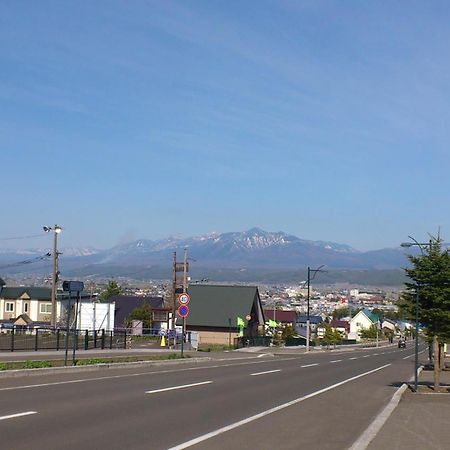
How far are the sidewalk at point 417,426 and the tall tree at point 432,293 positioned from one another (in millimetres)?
2213

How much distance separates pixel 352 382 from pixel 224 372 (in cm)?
487

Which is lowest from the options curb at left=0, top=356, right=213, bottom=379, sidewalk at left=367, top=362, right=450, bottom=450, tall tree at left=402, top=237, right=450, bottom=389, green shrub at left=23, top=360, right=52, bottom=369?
curb at left=0, top=356, right=213, bottom=379

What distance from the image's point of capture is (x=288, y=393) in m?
19.0

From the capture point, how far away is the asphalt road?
10.7 m

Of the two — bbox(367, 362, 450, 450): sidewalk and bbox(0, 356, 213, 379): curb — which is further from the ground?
bbox(367, 362, 450, 450): sidewalk

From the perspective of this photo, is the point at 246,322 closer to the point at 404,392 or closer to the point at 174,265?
the point at 174,265

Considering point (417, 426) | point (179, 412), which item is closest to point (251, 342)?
point (179, 412)

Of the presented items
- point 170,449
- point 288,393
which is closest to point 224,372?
point 288,393

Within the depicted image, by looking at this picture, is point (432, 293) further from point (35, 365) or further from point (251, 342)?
point (251, 342)

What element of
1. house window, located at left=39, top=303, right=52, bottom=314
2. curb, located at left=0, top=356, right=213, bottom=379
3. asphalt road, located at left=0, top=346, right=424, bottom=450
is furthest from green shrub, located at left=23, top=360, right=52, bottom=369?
house window, located at left=39, top=303, right=52, bottom=314

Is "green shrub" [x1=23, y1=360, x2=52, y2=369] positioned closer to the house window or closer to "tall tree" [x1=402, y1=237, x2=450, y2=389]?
"tall tree" [x1=402, y1=237, x2=450, y2=389]

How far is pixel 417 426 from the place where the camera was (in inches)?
485

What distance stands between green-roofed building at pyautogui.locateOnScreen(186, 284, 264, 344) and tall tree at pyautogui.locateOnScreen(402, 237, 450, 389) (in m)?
56.9

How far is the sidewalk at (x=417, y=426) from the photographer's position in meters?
10.5
